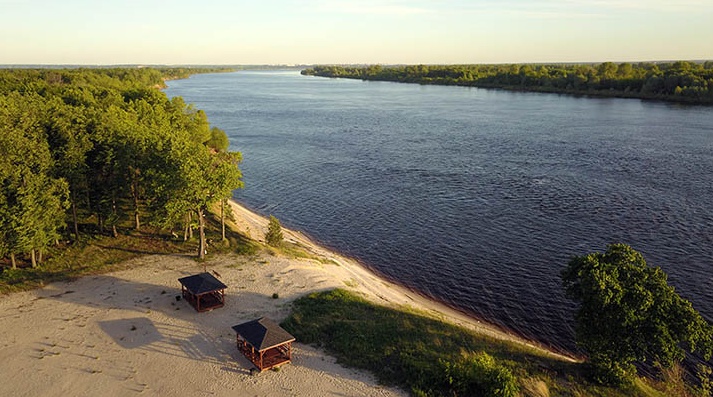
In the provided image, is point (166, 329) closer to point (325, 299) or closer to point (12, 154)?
point (325, 299)

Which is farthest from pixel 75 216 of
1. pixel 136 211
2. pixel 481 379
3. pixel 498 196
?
pixel 498 196

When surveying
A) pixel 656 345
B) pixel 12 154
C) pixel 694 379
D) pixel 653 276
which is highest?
pixel 12 154

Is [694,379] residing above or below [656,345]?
below

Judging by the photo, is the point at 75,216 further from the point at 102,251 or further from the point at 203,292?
the point at 203,292

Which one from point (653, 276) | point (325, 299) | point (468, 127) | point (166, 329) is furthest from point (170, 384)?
point (468, 127)

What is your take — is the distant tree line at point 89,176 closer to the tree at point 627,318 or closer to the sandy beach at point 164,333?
the sandy beach at point 164,333

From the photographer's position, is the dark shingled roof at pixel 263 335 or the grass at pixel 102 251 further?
the grass at pixel 102 251

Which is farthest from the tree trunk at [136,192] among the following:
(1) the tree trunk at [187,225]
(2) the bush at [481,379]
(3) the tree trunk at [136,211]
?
(2) the bush at [481,379]
